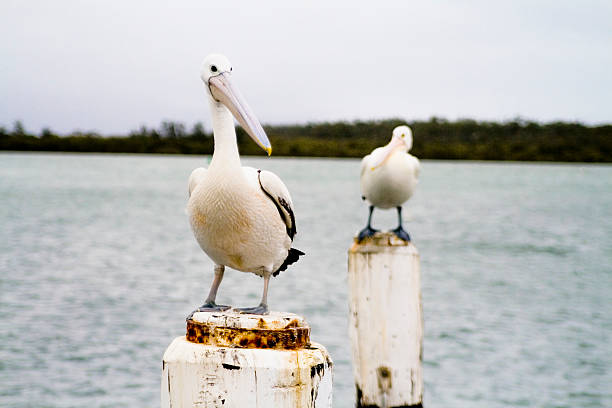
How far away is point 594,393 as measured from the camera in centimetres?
804

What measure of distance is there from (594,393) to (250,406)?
7040 millimetres

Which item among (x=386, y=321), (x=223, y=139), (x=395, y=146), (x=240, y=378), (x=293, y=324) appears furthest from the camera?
(x=395, y=146)

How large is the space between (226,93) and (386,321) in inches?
88.4

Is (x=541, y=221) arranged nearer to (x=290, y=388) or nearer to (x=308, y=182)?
(x=308, y=182)

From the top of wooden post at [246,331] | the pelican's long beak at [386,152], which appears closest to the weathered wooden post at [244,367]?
the top of wooden post at [246,331]

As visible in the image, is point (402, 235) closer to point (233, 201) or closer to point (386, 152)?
point (386, 152)

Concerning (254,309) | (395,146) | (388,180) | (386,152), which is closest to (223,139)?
(254,309)

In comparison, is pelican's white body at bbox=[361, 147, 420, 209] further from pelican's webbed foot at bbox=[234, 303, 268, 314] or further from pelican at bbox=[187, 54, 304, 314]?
pelican's webbed foot at bbox=[234, 303, 268, 314]

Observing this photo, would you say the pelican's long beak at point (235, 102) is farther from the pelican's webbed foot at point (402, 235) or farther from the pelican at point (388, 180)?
the pelican at point (388, 180)

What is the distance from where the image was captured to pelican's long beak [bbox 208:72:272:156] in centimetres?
241

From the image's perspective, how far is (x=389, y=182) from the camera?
5.62 meters

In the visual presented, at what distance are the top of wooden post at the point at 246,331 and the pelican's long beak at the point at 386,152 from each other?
3.75 m

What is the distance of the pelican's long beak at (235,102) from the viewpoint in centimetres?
241

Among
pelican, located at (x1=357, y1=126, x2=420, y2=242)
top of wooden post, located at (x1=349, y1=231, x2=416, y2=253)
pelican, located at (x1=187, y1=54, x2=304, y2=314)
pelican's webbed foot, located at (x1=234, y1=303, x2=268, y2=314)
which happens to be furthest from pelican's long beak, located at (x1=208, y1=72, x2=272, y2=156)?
pelican, located at (x1=357, y1=126, x2=420, y2=242)
